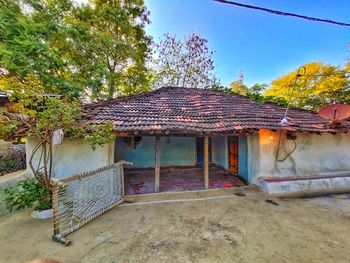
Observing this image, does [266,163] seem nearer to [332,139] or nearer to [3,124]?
[332,139]

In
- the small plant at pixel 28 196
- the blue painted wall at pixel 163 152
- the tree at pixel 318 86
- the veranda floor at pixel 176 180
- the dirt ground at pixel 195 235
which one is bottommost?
the dirt ground at pixel 195 235

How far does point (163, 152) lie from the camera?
10.0 meters

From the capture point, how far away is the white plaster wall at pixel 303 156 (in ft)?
22.5

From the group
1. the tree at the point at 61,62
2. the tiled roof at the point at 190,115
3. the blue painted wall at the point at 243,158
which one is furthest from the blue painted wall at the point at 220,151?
the tree at the point at 61,62

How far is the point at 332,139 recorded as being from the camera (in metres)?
7.58

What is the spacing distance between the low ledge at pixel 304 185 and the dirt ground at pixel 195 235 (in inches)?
26.5

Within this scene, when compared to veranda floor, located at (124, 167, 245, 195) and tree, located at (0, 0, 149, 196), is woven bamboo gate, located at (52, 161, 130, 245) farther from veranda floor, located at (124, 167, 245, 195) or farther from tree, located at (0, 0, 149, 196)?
veranda floor, located at (124, 167, 245, 195)

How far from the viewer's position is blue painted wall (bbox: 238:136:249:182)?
7.52 m

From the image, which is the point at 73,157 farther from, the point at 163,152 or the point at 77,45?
the point at 77,45

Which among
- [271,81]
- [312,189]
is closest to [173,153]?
[312,189]

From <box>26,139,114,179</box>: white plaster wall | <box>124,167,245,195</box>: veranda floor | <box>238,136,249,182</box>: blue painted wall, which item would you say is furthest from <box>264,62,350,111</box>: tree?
<box>26,139,114,179</box>: white plaster wall

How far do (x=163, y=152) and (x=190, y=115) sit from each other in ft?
11.7

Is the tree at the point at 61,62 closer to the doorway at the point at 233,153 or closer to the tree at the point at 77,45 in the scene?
the tree at the point at 77,45

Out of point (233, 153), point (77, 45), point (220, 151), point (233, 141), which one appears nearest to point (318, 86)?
point (220, 151)
